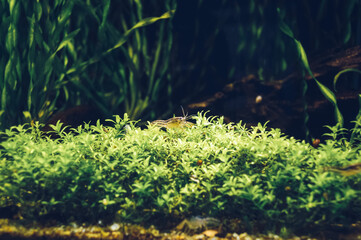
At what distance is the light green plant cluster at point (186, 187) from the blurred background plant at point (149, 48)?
1760 mm

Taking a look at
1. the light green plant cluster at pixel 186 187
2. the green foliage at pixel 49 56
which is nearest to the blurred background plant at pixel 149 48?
the green foliage at pixel 49 56

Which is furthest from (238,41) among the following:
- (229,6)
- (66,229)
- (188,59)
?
(66,229)

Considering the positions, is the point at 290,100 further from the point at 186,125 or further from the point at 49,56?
the point at 49,56

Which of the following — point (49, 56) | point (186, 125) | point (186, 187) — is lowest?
point (186, 187)

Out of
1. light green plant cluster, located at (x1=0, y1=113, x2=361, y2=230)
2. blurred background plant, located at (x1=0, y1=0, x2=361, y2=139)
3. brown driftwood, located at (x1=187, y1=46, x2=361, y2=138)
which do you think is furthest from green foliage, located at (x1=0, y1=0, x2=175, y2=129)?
light green plant cluster, located at (x1=0, y1=113, x2=361, y2=230)

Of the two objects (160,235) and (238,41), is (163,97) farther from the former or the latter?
(160,235)

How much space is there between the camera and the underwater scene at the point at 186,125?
5.98 ft

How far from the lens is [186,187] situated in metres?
1.88

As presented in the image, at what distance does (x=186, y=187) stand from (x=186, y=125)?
104cm

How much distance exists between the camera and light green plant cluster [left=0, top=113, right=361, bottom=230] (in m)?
1.79

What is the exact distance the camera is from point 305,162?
6.68 feet

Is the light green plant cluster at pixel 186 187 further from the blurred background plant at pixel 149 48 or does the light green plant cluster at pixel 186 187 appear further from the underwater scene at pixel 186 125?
the blurred background plant at pixel 149 48

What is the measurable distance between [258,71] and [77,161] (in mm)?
3843

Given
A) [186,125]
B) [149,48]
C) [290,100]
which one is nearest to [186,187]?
[186,125]
